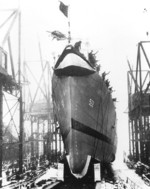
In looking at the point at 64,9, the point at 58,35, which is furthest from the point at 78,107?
the point at 64,9

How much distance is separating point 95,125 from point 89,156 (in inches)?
75.7

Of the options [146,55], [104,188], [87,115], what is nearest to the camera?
[104,188]

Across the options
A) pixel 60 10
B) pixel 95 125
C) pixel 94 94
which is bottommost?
pixel 95 125

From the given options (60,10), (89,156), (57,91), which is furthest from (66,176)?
(60,10)

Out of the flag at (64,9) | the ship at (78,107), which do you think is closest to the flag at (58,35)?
the ship at (78,107)

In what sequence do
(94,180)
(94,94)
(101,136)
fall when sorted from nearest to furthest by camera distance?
1. (94,180)
2. (94,94)
3. (101,136)

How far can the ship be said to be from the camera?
12.0 m

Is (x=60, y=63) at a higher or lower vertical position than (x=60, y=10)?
lower

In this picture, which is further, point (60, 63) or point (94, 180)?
point (60, 63)

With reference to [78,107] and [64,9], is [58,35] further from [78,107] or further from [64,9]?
[78,107]

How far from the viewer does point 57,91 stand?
13.9 meters

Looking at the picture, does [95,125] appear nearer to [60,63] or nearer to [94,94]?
[94,94]

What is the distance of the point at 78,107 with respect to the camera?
40.7 ft

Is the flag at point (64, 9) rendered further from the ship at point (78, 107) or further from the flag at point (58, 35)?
the ship at point (78, 107)
